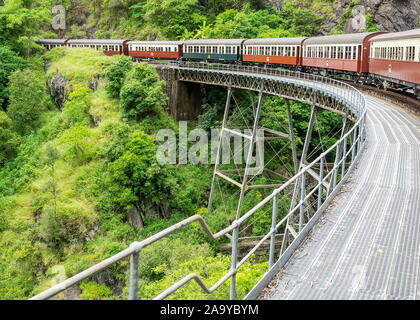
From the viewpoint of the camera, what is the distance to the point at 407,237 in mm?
6062

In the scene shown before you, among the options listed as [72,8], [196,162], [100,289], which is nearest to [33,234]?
[196,162]

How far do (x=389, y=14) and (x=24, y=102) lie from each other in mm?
32087

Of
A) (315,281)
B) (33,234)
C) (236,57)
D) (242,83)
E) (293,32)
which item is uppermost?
(293,32)

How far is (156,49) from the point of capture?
37375 millimetres

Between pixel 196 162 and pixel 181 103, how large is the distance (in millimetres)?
5776

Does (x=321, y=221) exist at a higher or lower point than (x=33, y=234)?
higher

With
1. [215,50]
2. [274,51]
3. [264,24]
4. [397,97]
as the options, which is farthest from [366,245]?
[264,24]

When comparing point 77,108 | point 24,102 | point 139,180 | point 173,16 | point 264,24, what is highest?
point 173,16

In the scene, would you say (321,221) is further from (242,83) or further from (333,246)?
(242,83)

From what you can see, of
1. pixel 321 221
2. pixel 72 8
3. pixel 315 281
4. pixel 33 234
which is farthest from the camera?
pixel 72 8

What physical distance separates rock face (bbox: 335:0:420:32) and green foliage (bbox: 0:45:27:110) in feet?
100.0

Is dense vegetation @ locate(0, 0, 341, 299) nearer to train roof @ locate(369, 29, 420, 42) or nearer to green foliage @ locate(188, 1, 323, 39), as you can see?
green foliage @ locate(188, 1, 323, 39)

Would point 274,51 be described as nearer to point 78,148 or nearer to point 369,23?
point 78,148

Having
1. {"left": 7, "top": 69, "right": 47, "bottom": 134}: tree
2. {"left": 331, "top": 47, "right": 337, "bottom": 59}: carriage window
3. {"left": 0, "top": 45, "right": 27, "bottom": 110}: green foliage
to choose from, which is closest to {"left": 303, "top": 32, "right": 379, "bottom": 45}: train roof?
{"left": 331, "top": 47, "right": 337, "bottom": 59}: carriage window
